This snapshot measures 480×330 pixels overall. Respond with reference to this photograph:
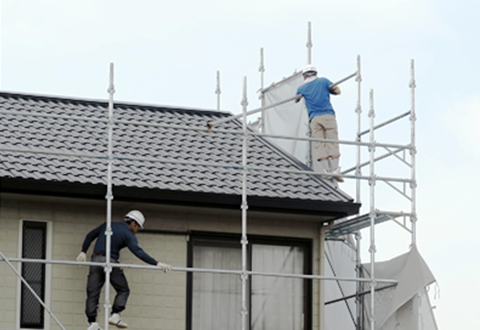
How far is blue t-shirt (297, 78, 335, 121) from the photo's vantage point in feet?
54.2

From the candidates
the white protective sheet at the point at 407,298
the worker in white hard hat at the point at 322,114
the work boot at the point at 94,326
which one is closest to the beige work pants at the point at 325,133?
the worker in white hard hat at the point at 322,114

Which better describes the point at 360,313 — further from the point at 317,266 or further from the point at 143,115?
the point at 143,115

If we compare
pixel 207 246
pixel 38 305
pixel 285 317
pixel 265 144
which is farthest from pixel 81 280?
pixel 265 144

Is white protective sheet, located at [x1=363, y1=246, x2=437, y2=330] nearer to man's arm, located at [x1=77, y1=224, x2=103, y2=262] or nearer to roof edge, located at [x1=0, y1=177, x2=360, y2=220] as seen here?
roof edge, located at [x1=0, y1=177, x2=360, y2=220]

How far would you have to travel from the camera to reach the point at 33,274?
14.4 meters

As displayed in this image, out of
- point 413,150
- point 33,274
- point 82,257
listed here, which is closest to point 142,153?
point 82,257

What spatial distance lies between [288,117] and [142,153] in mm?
3592

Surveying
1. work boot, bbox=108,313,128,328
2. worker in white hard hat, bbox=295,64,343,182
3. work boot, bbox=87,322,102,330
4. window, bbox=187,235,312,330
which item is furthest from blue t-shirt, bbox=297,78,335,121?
work boot, bbox=87,322,102,330

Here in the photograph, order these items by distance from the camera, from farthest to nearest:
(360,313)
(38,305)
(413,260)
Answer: (360,313) < (413,260) < (38,305)

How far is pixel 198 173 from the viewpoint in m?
15.6

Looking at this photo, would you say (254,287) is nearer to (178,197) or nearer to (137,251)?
(178,197)

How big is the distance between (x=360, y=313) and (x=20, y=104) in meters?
6.72

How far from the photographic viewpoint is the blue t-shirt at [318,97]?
54.2 feet

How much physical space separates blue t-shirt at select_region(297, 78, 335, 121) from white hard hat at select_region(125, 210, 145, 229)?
388cm
